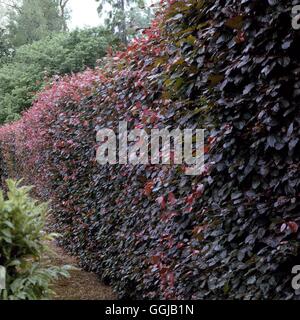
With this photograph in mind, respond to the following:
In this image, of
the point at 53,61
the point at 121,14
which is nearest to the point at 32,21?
the point at 121,14

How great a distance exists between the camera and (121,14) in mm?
24531

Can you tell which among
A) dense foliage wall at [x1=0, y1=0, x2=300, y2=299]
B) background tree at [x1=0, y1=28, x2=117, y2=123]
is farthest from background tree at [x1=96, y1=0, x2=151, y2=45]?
dense foliage wall at [x1=0, y1=0, x2=300, y2=299]

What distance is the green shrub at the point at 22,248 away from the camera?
2439 millimetres

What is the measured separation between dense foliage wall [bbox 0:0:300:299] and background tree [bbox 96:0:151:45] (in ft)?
66.6

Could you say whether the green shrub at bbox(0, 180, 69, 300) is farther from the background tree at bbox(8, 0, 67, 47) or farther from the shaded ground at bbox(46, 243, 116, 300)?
the background tree at bbox(8, 0, 67, 47)

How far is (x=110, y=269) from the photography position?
502cm

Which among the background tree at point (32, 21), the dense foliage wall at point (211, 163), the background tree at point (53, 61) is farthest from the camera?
the background tree at point (32, 21)

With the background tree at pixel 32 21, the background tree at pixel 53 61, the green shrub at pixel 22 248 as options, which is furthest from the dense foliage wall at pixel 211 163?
the background tree at pixel 32 21

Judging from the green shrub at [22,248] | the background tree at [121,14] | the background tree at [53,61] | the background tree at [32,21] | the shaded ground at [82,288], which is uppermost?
the background tree at [32,21]

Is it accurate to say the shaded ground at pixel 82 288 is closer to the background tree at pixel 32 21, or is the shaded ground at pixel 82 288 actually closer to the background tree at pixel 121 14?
the background tree at pixel 121 14

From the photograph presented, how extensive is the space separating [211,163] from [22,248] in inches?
49.6

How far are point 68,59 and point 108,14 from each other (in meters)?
→ 10.3

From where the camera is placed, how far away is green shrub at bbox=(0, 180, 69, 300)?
96.0 inches

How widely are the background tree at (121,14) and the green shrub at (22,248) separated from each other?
22093 millimetres
